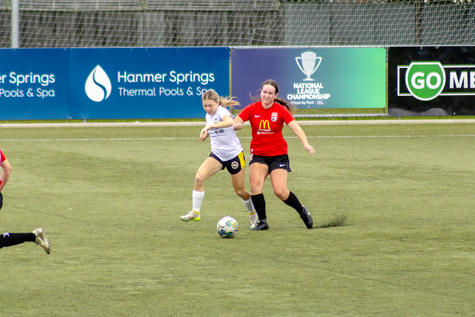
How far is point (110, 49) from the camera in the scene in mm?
25859

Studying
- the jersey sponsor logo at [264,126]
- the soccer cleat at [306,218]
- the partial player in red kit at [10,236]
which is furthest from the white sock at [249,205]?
the partial player in red kit at [10,236]

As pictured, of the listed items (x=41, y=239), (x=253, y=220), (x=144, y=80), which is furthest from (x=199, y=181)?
(x=144, y=80)

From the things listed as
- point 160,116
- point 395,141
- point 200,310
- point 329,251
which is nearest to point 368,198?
point 329,251

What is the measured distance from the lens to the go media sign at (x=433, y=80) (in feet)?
86.7

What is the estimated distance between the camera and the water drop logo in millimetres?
25922

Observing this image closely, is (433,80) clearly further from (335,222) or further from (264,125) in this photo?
(264,125)

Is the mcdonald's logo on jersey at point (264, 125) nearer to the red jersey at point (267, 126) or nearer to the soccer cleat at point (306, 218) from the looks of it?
the red jersey at point (267, 126)

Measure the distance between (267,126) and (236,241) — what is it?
1.59 m

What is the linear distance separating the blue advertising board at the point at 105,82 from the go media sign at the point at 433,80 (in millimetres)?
5177

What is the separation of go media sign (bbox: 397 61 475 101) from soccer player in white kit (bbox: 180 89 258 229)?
51.0 feet

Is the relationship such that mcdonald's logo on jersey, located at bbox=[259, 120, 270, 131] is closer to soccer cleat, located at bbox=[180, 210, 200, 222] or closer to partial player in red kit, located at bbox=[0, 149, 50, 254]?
soccer cleat, located at bbox=[180, 210, 200, 222]

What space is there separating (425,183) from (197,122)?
12534mm

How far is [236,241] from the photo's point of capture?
409 inches

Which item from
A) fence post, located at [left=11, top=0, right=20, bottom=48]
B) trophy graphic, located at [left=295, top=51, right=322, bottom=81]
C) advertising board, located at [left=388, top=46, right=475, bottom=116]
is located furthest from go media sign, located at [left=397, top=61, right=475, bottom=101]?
fence post, located at [left=11, top=0, right=20, bottom=48]
